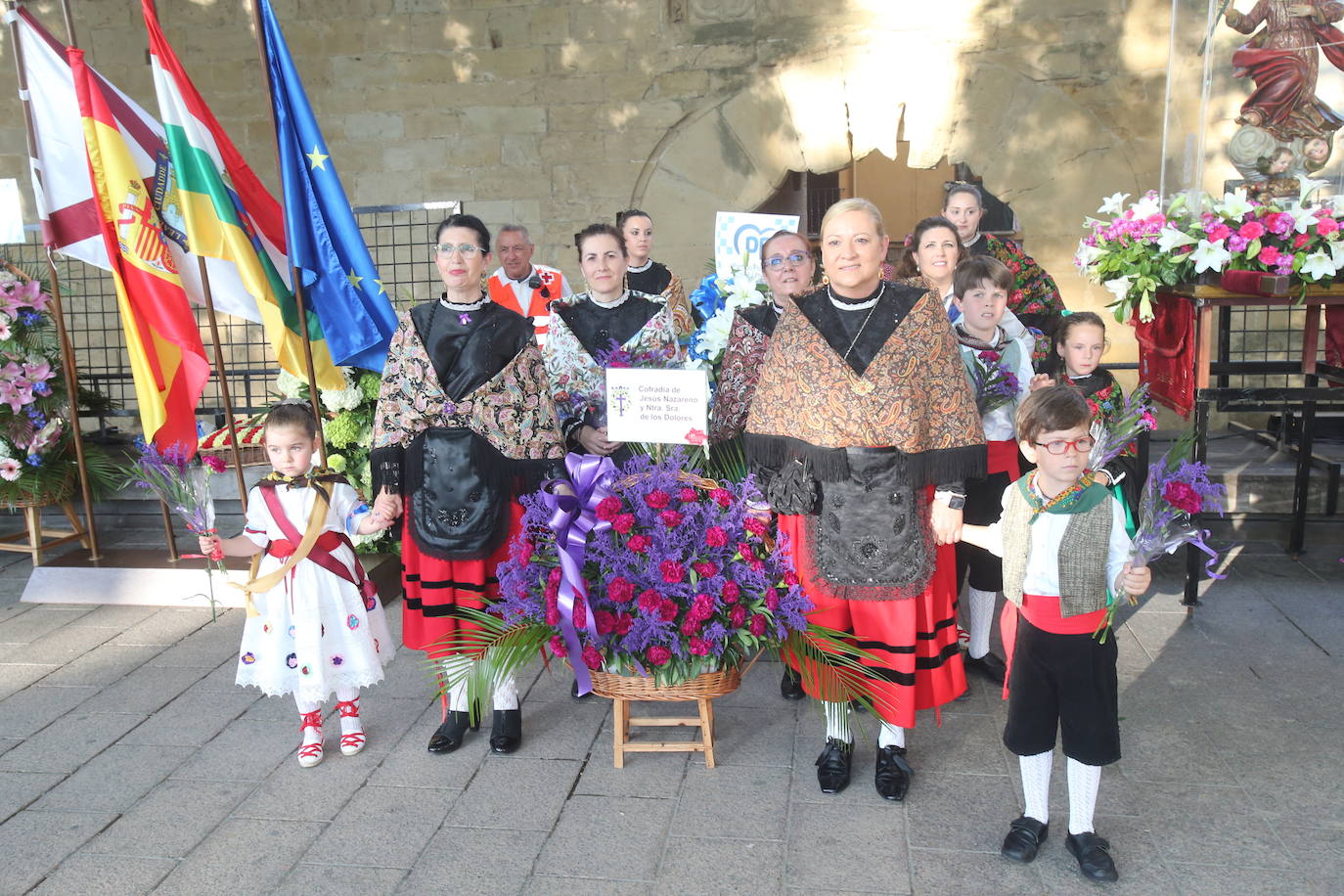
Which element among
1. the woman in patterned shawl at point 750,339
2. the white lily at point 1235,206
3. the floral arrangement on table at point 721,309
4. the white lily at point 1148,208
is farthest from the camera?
the white lily at point 1148,208

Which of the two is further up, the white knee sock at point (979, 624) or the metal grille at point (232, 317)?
the metal grille at point (232, 317)

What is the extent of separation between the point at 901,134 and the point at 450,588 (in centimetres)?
631

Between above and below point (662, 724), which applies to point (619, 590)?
above

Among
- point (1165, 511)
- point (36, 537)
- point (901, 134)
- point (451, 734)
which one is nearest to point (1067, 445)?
point (1165, 511)

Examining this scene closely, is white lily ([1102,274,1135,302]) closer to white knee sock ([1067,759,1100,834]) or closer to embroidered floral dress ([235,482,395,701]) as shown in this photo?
white knee sock ([1067,759,1100,834])

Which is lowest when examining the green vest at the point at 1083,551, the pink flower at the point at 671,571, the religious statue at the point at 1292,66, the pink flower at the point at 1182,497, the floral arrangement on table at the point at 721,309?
the pink flower at the point at 671,571

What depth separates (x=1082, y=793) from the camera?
3.07m

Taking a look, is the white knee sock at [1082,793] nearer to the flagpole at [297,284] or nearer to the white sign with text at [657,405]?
the white sign with text at [657,405]

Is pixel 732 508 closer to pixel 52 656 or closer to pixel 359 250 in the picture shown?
pixel 359 250

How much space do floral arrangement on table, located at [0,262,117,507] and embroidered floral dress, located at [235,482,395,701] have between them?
309cm

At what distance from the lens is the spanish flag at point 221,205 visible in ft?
16.2

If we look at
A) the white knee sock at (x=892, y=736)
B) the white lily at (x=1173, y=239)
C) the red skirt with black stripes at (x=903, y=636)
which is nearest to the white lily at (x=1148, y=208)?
the white lily at (x=1173, y=239)

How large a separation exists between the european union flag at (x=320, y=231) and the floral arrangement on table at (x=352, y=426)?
1.30 ft

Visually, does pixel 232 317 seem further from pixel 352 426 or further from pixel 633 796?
pixel 633 796
